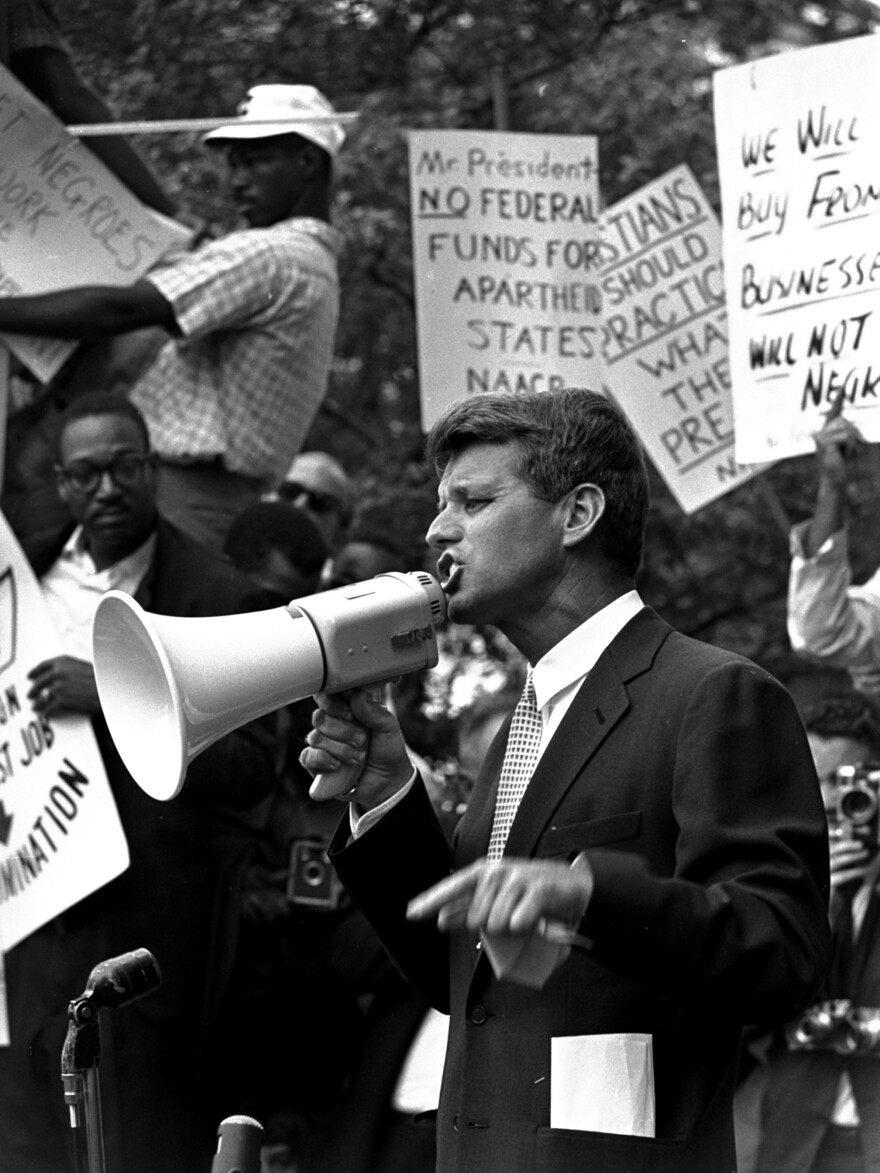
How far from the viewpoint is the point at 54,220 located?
557cm

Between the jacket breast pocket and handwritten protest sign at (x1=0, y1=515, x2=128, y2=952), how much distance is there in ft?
6.81

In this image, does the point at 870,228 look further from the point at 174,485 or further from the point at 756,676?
the point at 756,676

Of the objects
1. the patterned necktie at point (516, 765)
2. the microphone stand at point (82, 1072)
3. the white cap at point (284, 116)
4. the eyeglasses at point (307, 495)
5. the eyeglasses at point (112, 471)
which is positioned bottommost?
the eyeglasses at point (307, 495)

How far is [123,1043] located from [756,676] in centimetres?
245

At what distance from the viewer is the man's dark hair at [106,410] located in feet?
16.8

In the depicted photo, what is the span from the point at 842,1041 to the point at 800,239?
1993 millimetres

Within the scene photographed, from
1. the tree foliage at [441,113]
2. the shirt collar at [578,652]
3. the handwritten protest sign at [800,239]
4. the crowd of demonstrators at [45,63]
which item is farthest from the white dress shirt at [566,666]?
the tree foliage at [441,113]

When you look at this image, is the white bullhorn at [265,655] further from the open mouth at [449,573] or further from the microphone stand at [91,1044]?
the microphone stand at [91,1044]

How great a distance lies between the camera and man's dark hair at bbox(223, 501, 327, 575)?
543cm

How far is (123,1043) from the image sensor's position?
479 cm

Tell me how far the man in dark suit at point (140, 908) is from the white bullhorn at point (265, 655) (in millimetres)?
1742

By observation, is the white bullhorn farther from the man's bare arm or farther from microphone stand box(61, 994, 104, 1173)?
the man's bare arm

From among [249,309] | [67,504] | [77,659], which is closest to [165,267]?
[249,309]

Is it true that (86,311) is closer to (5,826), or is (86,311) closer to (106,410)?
(106,410)
